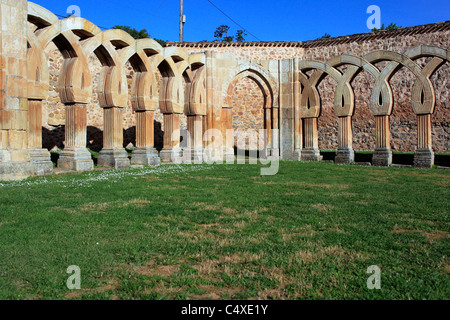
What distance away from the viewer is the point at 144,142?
12.4m

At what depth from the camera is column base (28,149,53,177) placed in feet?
28.5

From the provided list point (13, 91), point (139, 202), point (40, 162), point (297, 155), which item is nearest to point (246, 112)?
point (297, 155)

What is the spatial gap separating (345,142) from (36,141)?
9.31 metres

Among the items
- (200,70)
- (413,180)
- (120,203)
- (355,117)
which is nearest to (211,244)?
(120,203)

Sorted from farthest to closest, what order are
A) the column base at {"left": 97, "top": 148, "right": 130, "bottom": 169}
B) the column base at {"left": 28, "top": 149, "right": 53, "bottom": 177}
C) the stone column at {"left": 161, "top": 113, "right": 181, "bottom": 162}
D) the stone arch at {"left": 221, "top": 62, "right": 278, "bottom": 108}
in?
the stone arch at {"left": 221, "top": 62, "right": 278, "bottom": 108}
the stone column at {"left": 161, "top": 113, "right": 181, "bottom": 162}
the column base at {"left": 97, "top": 148, "right": 130, "bottom": 169}
the column base at {"left": 28, "top": 149, "right": 53, "bottom": 177}

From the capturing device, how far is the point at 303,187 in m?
7.28

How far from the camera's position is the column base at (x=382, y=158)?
1245cm

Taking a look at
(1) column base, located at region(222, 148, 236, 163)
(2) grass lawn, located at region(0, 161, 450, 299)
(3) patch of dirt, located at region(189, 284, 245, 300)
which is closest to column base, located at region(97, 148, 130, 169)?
(1) column base, located at region(222, 148, 236, 163)

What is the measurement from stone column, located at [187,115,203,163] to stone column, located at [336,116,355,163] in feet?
15.3

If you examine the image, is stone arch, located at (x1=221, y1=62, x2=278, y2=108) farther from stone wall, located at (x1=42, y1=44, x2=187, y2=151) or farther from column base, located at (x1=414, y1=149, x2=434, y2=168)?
stone wall, located at (x1=42, y1=44, x2=187, y2=151)

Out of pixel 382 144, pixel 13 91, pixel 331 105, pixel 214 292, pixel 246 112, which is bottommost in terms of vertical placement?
pixel 214 292

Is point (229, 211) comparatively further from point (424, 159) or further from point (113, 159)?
point (424, 159)

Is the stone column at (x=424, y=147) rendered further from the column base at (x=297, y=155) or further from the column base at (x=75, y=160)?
the column base at (x=75, y=160)

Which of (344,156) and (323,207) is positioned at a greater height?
(344,156)
